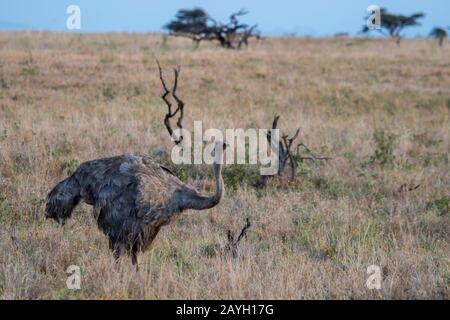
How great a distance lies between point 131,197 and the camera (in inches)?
208

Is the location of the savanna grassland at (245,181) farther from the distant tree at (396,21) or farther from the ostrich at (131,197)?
the distant tree at (396,21)

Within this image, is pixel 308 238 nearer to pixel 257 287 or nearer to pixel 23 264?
pixel 257 287

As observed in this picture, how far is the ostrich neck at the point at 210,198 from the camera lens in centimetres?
496

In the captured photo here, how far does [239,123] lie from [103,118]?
2685mm

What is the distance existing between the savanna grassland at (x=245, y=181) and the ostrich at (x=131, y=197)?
0.28 m

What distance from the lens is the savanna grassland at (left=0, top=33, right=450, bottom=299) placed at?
17.5 ft

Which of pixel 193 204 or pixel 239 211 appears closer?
pixel 193 204

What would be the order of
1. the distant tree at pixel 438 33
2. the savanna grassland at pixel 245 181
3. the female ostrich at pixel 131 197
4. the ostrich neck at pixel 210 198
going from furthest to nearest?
the distant tree at pixel 438 33
the savanna grassland at pixel 245 181
the female ostrich at pixel 131 197
the ostrich neck at pixel 210 198

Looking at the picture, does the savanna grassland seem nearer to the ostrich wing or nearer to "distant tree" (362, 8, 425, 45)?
the ostrich wing

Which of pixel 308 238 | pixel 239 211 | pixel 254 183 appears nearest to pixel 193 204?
pixel 308 238

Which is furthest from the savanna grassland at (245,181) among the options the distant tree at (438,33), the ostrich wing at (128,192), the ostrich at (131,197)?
the distant tree at (438,33)

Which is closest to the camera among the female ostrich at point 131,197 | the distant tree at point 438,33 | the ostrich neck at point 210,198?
the ostrich neck at point 210,198

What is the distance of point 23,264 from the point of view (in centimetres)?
548

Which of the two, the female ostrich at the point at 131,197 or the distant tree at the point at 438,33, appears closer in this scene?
the female ostrich at the point at 131,197
